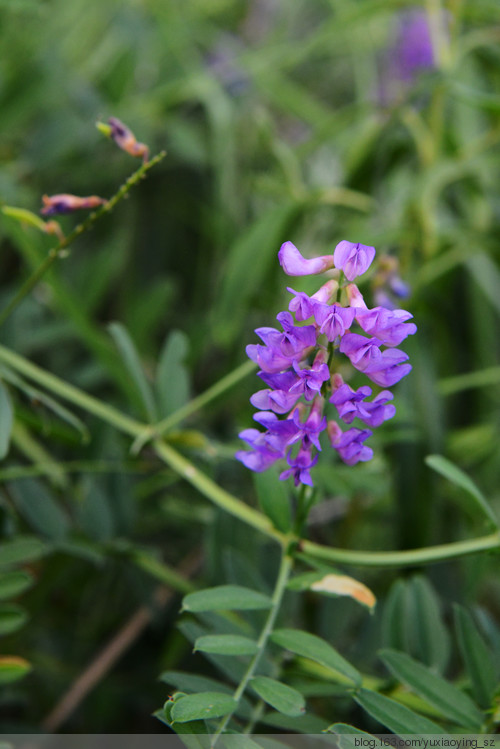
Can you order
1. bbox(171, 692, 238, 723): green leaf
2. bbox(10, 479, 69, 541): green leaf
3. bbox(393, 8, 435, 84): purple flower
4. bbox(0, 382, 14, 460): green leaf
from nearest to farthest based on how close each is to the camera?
1. bbox(171, 692, 238, 723): green leaf
2. bbox(0, 382, 14, 460): green leaf
3. bbox(10, 479, 69, 541): green leaf
4. bbox(393, 8, 435, 84): purple flower

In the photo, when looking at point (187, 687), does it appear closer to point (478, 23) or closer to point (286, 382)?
point (286, 382)

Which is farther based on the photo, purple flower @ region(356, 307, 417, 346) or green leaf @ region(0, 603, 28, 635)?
green leaf @ region(0, 603, 28, 635)

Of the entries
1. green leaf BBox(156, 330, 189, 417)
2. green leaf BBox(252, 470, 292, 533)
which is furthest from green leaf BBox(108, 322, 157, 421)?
green leaf BBox(252, 470, 292, 533)

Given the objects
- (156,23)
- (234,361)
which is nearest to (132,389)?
(234,361)

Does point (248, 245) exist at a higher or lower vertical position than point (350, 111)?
lower

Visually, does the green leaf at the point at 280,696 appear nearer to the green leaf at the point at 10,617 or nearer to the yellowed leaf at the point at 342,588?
the yellowed leaf at the point at 342,588

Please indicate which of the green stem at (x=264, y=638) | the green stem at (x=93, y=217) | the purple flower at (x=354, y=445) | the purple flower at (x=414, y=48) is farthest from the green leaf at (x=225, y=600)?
the purple flower at (x=414, y=48)

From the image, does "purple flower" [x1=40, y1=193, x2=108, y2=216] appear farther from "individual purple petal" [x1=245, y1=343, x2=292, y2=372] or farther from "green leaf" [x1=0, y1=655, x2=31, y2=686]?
"green leaf" [x1=0, y1=655, x2=31, y2=686]

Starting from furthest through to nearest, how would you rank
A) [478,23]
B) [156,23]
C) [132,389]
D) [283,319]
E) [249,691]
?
1. [156,23]
2. [478,23]
3. [132,389]
4. [249,691]
5. [283,319]
